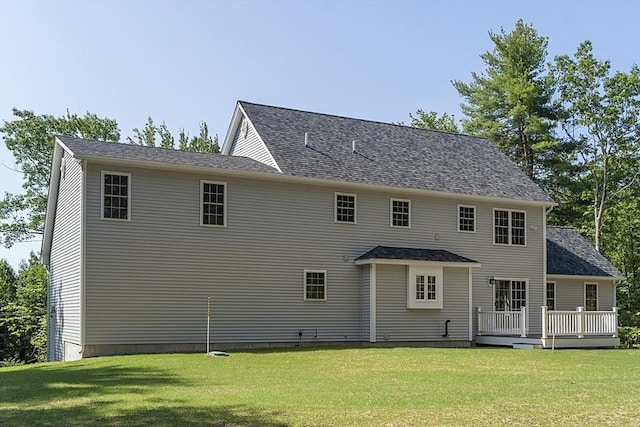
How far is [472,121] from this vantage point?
49.0m

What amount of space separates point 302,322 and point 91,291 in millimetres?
6670

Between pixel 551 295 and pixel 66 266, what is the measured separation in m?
18.8

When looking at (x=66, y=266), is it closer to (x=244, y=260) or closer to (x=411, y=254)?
(x=244, y=260)

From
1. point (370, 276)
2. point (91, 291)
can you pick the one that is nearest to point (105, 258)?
point (91, 291)

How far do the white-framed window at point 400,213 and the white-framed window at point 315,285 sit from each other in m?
3.26

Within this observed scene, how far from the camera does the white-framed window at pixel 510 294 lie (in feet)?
90.3

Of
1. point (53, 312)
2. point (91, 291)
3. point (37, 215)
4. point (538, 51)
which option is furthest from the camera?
point (538, 51)

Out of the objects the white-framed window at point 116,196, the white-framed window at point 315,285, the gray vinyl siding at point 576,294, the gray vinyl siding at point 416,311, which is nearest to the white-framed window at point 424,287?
the gray vinyl siding at point 416,311

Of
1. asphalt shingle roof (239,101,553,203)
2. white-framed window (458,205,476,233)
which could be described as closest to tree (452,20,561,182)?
asphalt shingle roof (239,101,553,203)

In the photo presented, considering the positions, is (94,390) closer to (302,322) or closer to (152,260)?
(152,260)

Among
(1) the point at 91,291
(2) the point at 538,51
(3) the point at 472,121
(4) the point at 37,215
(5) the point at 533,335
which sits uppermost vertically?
(2) the point at 538,51

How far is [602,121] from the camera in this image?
41812 mm

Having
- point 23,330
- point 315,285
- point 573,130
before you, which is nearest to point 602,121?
point 573,130

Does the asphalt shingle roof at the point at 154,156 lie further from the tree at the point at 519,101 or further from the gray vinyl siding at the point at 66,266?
the tree at the point at 519,101
